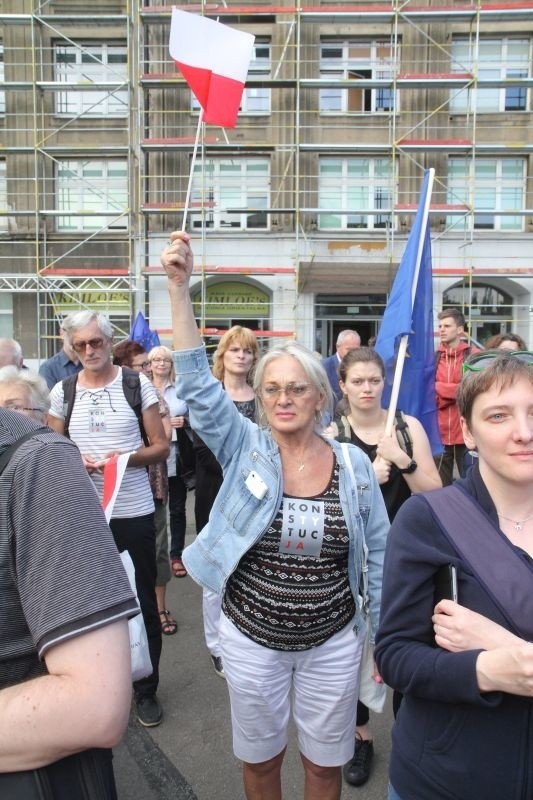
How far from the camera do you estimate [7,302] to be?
1712 centimetres

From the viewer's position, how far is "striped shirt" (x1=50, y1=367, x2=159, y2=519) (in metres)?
3.06

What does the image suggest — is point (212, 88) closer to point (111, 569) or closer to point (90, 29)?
point (111, 569)

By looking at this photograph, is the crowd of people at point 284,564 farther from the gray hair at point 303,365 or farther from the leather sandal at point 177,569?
the leather sandal at point 177,569

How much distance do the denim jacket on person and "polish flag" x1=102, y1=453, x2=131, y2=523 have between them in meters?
0.71

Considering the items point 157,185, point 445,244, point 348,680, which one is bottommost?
point 348,680

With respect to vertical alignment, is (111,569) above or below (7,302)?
below

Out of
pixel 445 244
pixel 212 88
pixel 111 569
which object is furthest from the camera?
pixel 445 244

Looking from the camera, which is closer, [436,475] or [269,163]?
[436,475]

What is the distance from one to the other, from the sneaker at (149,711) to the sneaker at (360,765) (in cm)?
96

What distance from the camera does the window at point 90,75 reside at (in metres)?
16.8

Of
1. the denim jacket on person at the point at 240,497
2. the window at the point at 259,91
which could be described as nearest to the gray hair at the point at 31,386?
the denim jacket on person at the point at 240,497

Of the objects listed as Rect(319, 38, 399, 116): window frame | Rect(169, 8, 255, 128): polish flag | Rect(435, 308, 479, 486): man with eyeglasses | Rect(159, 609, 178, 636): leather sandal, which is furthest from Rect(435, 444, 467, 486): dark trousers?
Rect(319, 38, 399, 116): window frame

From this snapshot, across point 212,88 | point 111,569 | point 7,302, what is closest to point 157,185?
point 7,302

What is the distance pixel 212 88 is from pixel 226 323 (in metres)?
14.8
